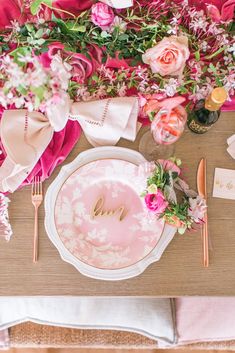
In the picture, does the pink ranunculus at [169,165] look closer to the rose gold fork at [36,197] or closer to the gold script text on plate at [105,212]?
the gold script text on plate at [105,212]

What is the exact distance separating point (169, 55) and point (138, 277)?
500 mm

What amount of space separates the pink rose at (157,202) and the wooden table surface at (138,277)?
109mm

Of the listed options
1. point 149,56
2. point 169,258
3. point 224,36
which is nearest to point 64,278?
point 169,258

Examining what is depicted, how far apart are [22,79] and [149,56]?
361 mm

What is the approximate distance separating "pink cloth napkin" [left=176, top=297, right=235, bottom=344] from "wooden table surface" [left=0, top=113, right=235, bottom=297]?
1.17 feet

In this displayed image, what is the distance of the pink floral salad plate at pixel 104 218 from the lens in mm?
964

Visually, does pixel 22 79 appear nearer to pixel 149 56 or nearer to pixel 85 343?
pixel 149 56

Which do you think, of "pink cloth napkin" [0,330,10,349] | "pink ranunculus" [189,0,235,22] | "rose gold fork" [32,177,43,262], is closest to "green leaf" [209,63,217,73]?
"pink ranunculus" [189,0,235,22]

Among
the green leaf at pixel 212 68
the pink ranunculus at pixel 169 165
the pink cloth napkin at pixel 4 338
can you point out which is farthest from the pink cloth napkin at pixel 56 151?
the pink cloth napkin at pixel 4 338

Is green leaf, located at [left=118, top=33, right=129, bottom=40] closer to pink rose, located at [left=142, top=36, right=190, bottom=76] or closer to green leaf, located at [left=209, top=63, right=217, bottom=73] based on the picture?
pink rose, located at [left=142, top=36, right=190, bottom=76]

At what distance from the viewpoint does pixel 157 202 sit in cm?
92

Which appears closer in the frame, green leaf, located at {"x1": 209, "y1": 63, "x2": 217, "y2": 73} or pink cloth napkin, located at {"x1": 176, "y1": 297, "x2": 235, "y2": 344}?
green leaf, located at {"x1": 209, "y1": 63, "x2": 217, "y2": 73}

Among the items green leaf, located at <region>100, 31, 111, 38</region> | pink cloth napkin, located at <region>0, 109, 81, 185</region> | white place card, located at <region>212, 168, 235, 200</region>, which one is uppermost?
green leaf, located at <region>100, 31, 111, 38</region>

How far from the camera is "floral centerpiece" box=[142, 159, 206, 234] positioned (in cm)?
92
